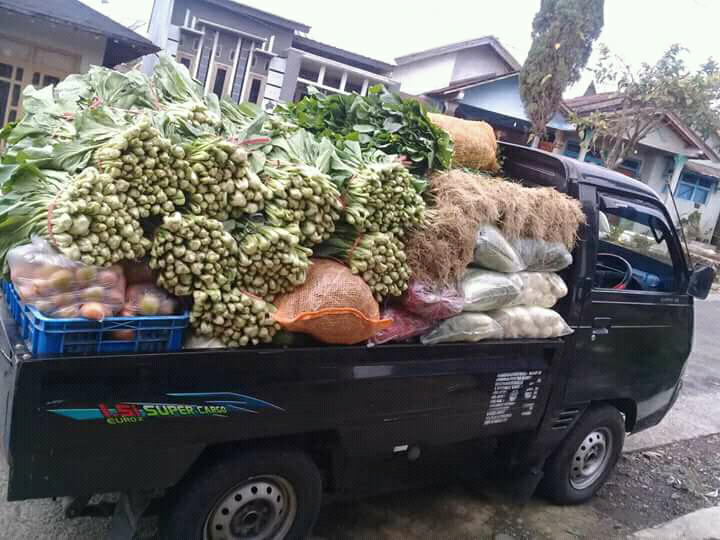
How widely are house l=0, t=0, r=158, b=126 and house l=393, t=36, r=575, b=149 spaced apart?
978 cm

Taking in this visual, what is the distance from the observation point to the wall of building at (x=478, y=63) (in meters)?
19.6

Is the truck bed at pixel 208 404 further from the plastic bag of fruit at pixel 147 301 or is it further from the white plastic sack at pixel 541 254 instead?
the white plastic sack at pixel 541 254

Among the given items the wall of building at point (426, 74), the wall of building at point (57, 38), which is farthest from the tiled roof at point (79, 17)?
the wall of building at point (426, 74)

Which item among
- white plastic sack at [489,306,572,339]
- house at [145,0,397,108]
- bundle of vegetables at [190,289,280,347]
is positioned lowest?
bundle of vegetables at [190,289,280,347]

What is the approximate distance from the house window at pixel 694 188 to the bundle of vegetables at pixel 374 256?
22700 mm

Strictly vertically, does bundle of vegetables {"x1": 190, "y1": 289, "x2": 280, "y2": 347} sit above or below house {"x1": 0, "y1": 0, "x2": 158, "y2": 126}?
below

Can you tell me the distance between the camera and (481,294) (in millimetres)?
3256

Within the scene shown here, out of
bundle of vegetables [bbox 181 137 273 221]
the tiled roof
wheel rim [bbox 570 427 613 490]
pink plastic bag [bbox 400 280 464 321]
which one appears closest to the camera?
bundle of vegetables [bbox 181 137 273 221]

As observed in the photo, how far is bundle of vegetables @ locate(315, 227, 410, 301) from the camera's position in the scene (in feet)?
9.51

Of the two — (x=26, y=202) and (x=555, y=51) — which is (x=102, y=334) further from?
(x=555, y=51)

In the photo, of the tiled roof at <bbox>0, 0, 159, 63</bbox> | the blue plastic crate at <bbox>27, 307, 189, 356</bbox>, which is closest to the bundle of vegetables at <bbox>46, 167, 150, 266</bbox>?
the blue plastic crate at <bbox>27, 307, 189, 356</bbox>

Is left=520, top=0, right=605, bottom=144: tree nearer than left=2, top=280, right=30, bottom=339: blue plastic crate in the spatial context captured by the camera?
No

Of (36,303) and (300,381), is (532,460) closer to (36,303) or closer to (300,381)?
(300,381)

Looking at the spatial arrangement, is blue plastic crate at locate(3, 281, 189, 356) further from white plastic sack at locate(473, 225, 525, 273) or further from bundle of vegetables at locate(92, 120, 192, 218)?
white plastic sack at locate(473, 225, 525, 273)
